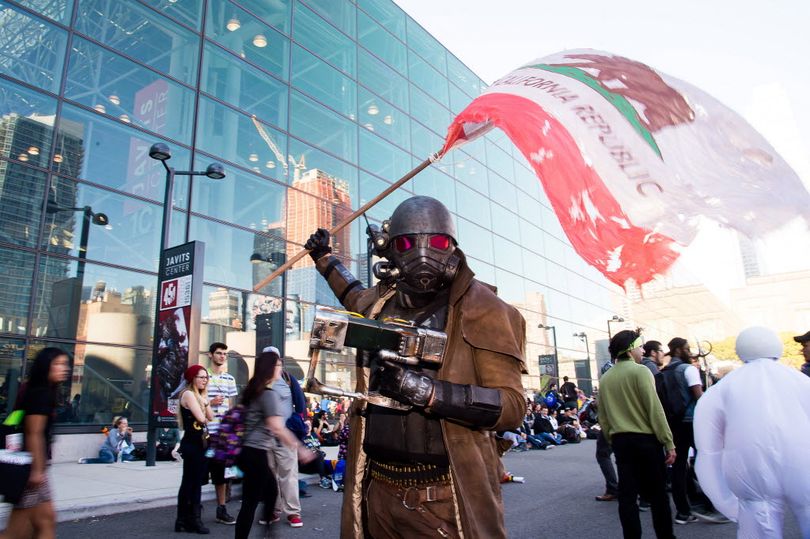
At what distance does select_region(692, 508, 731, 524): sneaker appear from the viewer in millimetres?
5922

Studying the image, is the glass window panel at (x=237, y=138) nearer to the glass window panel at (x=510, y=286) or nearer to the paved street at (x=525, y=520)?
the paved street at (x=525, y=520)

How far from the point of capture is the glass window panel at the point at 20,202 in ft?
37.3

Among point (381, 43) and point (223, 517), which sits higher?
point (381, 43)

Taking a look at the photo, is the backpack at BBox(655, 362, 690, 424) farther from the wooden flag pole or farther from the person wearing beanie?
the wooden flag pole

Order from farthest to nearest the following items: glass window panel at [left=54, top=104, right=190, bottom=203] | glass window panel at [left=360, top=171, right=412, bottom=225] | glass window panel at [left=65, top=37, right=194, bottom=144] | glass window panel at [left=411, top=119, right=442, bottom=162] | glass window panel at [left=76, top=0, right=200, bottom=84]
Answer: glass window panel at [left=411, top=119, right=442, bottom=162] < glass window panel at [left=360, top=171, right=412, bottom=225] < glass window panel at [left=76, top=0, right=200, bottom=84] < glass window panel at [left=65, top=37, right=194, bottom=144] < glass window panel at [left=54, top=104, right=190, bottom=203]

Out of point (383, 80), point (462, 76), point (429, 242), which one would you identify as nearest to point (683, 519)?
point (429, 242)

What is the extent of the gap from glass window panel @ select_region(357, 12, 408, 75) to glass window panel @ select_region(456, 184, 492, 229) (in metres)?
6.12

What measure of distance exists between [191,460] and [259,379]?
178 cm

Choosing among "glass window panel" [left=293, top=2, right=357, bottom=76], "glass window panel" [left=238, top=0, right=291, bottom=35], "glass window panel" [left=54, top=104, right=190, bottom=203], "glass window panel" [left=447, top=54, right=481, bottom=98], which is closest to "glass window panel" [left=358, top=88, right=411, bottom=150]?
"glass window panel" [left=293, top=2, right=357, bottom=76]

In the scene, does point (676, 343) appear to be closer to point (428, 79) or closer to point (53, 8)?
point (53, 8)

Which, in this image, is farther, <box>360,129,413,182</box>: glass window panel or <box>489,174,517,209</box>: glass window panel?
<box>489,174,517,209</box>: glass window panel

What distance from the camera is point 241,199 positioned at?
52.5 feet

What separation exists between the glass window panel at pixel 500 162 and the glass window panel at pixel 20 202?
21.5 metres

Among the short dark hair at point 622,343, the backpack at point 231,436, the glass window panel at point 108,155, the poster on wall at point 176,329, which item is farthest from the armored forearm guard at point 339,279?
the glass window panel at point 108,155
